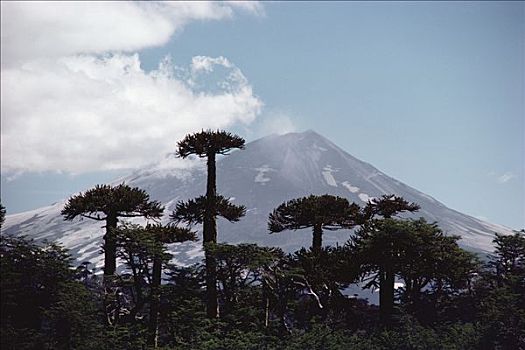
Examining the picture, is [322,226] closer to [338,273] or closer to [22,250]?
[338,273]

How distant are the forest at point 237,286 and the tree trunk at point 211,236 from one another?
0.05m

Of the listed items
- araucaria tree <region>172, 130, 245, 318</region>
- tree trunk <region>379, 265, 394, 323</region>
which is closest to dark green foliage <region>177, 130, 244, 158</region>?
araucaria tree <region>172, 130, 245, 318</region>

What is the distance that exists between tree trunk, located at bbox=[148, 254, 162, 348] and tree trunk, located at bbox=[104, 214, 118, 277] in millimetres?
1899

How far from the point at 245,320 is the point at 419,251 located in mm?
9309

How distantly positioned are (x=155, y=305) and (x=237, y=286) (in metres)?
3.92

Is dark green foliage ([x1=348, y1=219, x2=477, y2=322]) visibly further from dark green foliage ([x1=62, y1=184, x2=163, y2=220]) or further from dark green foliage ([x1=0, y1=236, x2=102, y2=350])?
dark green foliage ([x1=0, y1=236, x2=102, y2=350])

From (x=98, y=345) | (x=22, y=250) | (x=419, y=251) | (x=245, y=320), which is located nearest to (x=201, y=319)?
(x=245, y=320)

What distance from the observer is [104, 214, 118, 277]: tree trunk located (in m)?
24.9

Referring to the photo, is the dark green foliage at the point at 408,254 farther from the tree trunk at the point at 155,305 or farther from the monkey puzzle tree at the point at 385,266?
the tree trunk at the point at 155,305

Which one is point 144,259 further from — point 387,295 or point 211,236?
point 387,295

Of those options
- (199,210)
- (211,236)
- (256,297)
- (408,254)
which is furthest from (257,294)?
(408,254)

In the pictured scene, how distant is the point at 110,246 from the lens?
25.4 meters

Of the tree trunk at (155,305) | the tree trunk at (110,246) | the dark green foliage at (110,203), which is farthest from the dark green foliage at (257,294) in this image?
the dark green foliage at (110,203)

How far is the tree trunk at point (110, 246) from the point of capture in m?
24.9
